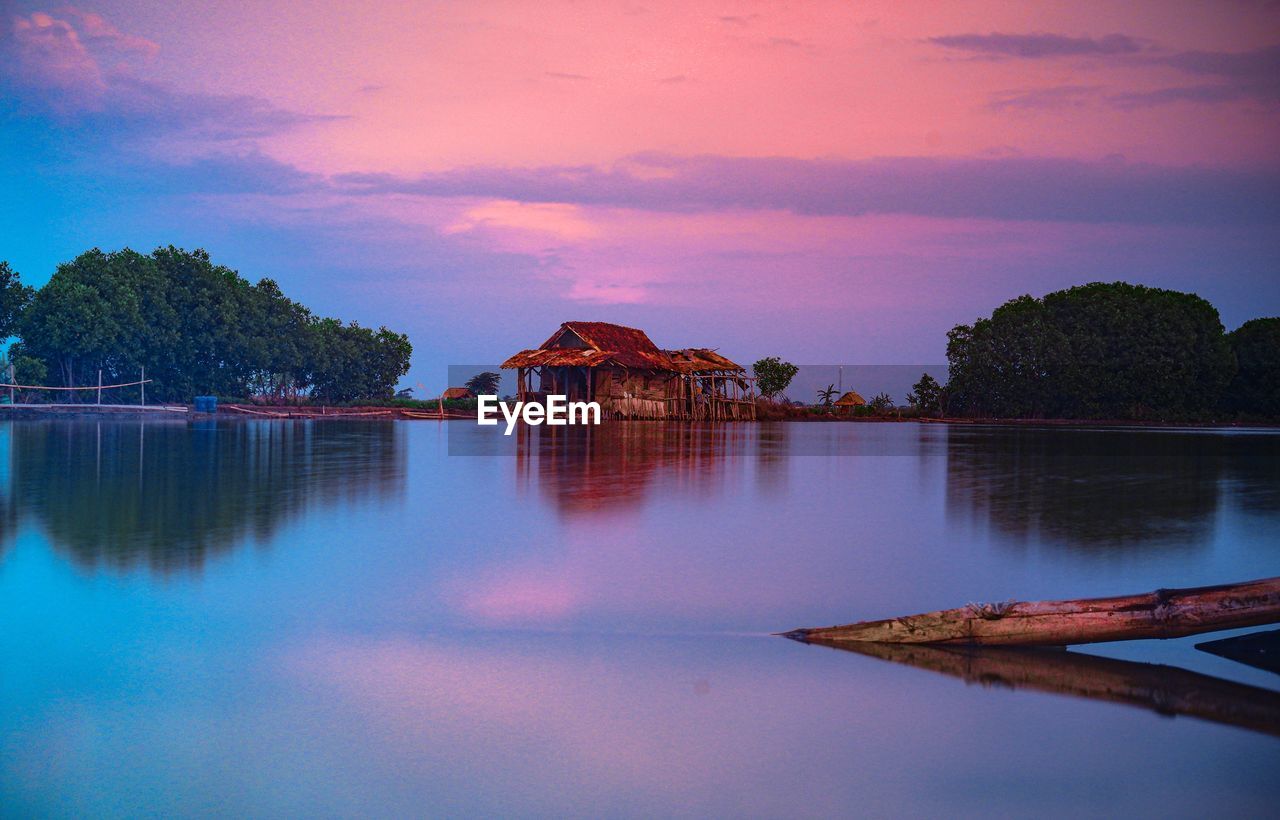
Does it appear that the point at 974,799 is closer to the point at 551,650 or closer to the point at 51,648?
the point at 551,650

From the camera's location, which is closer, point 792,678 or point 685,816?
point 685,816

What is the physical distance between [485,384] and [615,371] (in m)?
34.0

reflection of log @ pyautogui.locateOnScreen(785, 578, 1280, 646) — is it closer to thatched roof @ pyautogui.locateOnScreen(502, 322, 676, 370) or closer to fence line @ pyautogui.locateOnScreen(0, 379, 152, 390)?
thatched roof @ pyautogui.locateOnScreen(502, 322, 676, 370)

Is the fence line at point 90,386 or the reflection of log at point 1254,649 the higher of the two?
the fence line at point 90,386

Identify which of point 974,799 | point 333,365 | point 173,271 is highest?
point 173,271

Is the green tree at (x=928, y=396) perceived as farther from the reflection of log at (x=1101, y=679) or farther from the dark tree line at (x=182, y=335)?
the reflection of log at (x=1101, y=679)

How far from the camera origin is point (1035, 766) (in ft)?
16.1

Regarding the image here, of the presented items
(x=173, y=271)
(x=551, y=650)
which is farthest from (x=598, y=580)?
(x=173, y=271)

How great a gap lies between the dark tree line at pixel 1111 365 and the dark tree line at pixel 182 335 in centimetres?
4450

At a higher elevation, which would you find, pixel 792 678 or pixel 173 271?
pixel 173 271

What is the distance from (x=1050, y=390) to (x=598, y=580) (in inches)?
2582

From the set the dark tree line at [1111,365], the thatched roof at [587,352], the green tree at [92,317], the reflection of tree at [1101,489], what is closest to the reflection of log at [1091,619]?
the reflection of tree at [1101,489]

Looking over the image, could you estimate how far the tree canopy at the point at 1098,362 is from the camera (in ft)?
218

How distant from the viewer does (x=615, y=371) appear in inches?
2076
